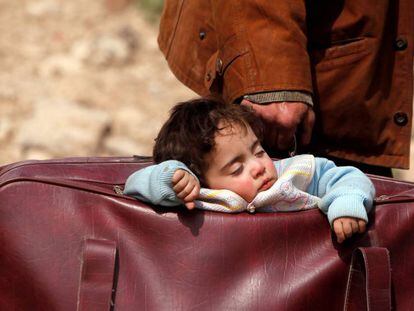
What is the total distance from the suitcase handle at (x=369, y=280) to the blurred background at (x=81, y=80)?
11.0 ft

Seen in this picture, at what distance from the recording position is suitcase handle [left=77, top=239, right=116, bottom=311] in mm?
2250

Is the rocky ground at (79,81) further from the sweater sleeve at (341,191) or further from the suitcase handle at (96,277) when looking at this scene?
the suitcase handle at (96,277)

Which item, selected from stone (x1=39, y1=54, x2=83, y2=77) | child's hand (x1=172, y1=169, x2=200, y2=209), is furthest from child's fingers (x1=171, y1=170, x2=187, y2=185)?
stone (x1=39, y1=54, x2=83, y2=77)

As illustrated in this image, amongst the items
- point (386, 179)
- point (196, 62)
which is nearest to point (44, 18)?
point (196, 62)

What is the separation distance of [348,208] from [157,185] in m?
0.48

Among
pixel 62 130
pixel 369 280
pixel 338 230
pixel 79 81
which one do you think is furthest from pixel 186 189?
pixel 79 81

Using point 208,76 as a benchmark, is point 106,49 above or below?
below

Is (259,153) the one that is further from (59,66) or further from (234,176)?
(59,66)

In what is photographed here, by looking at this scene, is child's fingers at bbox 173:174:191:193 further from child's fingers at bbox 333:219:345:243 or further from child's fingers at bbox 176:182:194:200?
child's fingers at bbox 333:219:345:243

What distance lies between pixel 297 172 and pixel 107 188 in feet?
1.67

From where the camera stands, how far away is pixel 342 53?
2799 mm

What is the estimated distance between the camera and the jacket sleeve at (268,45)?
2607 mm

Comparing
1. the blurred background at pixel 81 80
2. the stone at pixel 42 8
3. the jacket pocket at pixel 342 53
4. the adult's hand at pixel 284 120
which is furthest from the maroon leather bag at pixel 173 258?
the stone at pixel 42 8

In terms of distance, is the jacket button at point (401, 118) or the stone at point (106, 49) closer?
the jacket button at point (401, 118)
